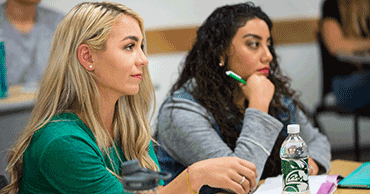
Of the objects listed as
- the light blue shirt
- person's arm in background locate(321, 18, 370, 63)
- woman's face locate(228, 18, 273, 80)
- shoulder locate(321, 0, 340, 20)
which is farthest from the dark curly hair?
shoulder locate(321, 0, 340, 20)

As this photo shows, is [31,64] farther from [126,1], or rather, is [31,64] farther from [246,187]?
[246,187]

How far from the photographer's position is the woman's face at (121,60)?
1.09 meters

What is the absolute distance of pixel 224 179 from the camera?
102 centimetres

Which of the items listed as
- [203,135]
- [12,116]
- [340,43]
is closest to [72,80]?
[203,135]

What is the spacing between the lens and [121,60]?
1.09 meters

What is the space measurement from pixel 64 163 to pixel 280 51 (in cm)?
328

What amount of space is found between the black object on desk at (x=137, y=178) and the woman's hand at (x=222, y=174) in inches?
9.9

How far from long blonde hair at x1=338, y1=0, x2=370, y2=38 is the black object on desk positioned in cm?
311

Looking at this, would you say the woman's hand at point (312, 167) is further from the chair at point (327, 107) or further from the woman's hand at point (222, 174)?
the chair at point (327, 107)

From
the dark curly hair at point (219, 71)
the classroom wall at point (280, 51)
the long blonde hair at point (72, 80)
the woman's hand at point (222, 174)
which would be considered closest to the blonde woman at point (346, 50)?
the classroom wall at point (280, 51)

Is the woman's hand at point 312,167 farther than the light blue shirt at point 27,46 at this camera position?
No

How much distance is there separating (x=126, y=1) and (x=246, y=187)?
2.17 metres

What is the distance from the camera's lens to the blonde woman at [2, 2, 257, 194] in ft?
3.19

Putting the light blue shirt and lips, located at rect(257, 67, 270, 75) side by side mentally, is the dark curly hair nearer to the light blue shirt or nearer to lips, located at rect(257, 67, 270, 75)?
lips, located at rect(257, 67, 270, 75)
